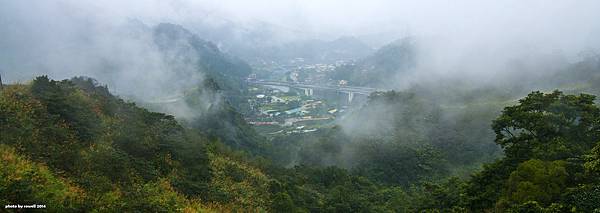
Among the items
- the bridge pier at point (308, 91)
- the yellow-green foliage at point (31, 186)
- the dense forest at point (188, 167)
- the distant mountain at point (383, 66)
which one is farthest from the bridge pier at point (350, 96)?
the yellow-green foliage at point (31, 186)

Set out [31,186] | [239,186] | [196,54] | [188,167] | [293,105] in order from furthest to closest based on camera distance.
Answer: [196,54] < [293,105] < [239,186] < [188,167] < [31,186]

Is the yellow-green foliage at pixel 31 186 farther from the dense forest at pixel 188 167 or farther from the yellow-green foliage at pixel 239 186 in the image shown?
the yellow-green foliage at pixel 239 186

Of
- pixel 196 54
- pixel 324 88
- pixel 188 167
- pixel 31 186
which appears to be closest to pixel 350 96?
pixel 324 88

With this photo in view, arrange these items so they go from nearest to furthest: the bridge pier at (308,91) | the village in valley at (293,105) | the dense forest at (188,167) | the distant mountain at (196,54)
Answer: the dense forest at (188,167) → the village in valley at (293,105) → the distant mountain at (196,54) → the bridge pier at (308,91)

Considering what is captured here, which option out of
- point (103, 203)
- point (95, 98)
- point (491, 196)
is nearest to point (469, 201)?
point (491, 196)

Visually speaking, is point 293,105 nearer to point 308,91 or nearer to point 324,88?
point 308,91

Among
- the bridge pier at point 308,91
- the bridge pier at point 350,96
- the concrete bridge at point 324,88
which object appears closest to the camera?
the bridge pier at point 350,96

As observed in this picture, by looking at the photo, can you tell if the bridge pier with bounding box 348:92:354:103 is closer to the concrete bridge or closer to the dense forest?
the concrete bridge
